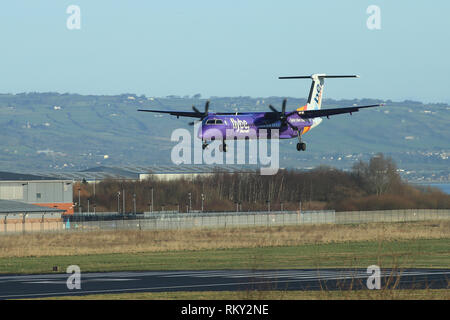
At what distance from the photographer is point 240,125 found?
6366 centimetres

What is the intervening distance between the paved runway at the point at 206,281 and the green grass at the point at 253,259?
9.82ft

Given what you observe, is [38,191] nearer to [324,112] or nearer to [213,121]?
[324,112]

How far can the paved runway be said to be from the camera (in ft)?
125

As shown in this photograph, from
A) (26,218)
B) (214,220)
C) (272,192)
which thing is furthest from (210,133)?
(272,192)

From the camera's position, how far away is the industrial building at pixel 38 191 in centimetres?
13700

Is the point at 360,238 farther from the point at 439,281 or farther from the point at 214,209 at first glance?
the point at 214,209

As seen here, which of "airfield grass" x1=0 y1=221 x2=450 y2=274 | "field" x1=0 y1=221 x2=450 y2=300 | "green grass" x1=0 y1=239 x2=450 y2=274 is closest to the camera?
"field" x1=0 y1=221 x2=450 y2=300

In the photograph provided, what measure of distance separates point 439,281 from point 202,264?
2176 centimetres

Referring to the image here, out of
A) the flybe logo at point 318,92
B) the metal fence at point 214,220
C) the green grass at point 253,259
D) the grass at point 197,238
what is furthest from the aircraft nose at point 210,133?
the metal fence at point 214,220

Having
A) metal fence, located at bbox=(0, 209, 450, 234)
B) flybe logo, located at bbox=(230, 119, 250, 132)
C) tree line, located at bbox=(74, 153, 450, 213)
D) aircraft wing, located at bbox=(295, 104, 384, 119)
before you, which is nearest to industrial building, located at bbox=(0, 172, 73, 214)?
tree line, located at bbox=(74, 153, 450, 213)

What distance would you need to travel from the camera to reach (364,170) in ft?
541

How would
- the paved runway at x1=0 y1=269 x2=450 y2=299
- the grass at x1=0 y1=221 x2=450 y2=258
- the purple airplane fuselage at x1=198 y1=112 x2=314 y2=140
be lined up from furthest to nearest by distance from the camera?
the grass at x1=0 y1=221 x2=450 y2=258 → the purple airplane fuselage at x1=198 y1=112 x2=314 y2=140 → the paved runway at x1=0 y1=269 x2=450 y2=299

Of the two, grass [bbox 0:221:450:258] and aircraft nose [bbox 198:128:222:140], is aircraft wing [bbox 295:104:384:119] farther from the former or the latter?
grass [bbox 0:221:450:258]
